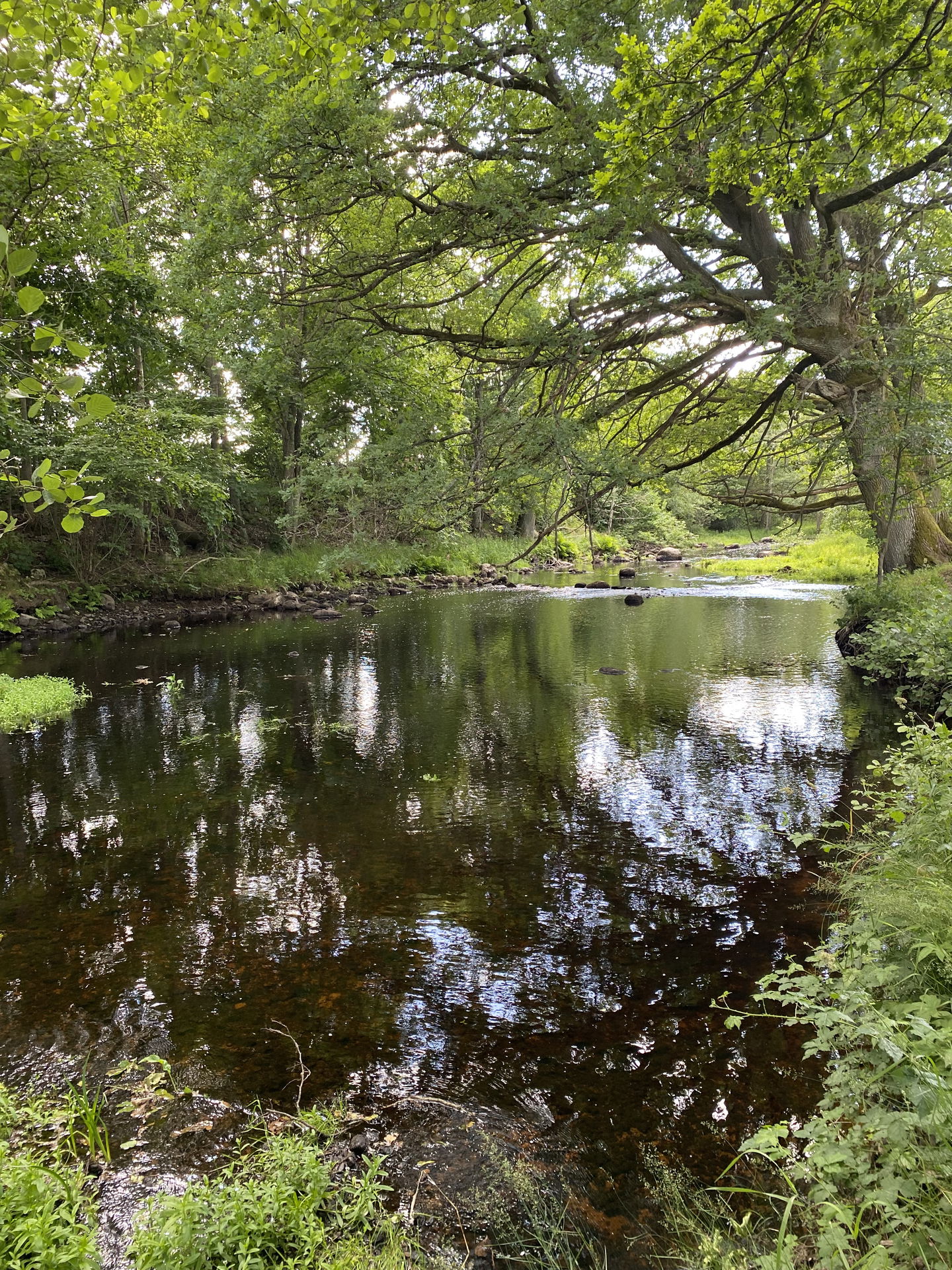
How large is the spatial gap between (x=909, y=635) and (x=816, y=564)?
66.4 feet

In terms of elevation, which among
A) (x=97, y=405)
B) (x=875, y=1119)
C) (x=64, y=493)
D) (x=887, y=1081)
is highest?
(x=97, y=405)

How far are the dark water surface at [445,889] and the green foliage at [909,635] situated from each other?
0.75m

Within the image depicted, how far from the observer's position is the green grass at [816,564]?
24094 millimetres

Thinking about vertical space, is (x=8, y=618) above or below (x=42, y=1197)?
above

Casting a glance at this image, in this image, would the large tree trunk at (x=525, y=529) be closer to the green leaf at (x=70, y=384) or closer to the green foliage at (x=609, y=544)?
the green foliage at (x=609, y=544)

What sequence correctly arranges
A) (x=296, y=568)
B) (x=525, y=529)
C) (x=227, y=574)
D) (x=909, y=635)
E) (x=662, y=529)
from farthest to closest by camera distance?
(x=662, y=529) → (x=525, y=529) → (x=296, y=568) → (x=227, y=574) → (x=909, y=635)

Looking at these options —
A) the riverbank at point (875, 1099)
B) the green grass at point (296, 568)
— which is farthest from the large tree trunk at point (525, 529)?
the riverbank at point (875, 1099)

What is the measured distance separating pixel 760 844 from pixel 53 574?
20856mm

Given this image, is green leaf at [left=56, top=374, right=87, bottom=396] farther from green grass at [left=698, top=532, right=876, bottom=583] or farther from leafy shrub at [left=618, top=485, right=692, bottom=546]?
leafy shrub at [left=618, top=485, right=692, bottom=546]

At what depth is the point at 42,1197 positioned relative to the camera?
2307 mm

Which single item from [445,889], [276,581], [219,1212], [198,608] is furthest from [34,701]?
[276,581]

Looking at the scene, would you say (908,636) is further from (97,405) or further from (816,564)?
(816,564)

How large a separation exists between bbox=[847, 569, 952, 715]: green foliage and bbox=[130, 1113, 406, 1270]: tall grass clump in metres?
6.52

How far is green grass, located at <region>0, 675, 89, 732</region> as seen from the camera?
9773mm
